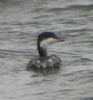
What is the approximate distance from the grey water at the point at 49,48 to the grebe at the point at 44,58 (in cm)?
18

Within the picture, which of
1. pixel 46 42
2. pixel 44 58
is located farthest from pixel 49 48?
pixel 44 58

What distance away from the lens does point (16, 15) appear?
77.6ft

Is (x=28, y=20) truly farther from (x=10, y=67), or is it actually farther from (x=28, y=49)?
(x=10, y=67)

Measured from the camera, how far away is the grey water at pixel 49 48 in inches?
631

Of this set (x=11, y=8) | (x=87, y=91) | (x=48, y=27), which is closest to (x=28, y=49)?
(x=48, y=27)

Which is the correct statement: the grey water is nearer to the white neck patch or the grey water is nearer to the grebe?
the grebe

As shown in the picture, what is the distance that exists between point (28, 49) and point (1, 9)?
229 inches

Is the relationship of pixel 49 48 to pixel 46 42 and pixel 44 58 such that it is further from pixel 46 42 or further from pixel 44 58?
pixel 44 58

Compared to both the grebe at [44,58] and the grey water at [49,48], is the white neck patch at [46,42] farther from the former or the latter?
the grey water at [49,48]

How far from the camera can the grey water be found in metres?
16.0

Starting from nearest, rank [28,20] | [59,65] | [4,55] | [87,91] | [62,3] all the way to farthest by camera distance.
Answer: [87,91] < [59,65] < [4,55] < [28,20] < [62,3]

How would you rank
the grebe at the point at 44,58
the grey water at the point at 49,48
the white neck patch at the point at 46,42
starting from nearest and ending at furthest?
the grey water at the point at 49,48 → the grebe at the point at 44,58 → the white neck patch at the point at 46,42

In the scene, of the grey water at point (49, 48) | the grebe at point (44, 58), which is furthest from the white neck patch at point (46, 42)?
the grey water at point (49, 48)

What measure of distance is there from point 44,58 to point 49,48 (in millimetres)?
1816
